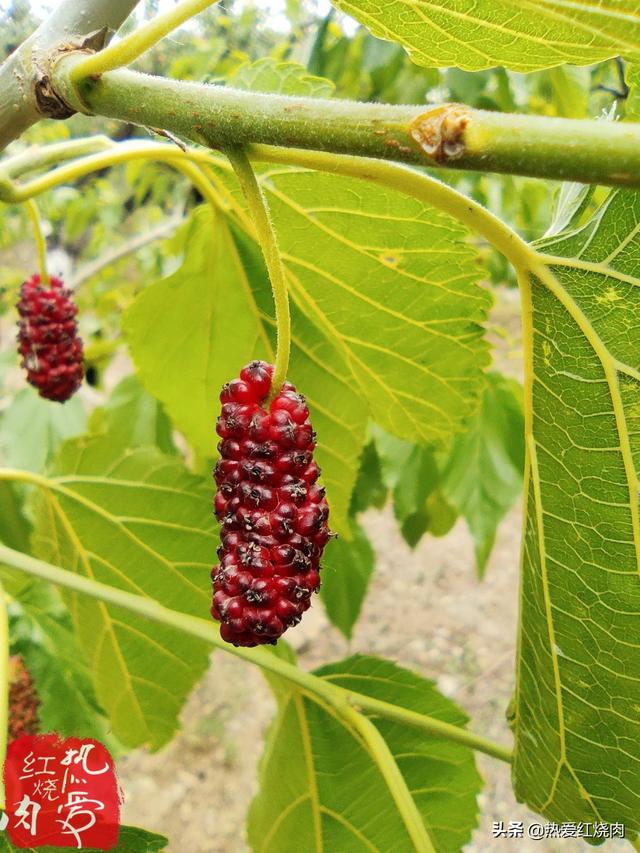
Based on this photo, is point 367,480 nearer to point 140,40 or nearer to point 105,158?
point 105,158

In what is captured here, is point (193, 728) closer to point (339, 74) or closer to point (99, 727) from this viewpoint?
point (99, 727)

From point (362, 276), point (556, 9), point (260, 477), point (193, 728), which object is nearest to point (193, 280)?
point (362, 276)

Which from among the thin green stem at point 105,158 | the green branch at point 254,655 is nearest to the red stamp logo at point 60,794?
the green branch at point 254,655

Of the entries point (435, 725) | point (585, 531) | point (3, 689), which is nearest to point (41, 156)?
point (3, 689)

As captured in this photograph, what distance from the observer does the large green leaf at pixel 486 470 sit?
4.26ft

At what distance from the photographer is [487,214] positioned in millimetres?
423

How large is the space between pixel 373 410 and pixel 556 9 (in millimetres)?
549

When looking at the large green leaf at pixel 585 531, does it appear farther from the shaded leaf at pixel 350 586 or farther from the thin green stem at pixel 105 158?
the shaded leaf at pixel 350 586

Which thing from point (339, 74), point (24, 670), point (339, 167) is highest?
point (339, 74)

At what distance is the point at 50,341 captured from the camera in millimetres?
973

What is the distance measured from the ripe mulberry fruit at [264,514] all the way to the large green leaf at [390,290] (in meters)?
0.28

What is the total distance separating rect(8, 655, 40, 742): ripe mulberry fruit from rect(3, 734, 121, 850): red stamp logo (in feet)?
1.34

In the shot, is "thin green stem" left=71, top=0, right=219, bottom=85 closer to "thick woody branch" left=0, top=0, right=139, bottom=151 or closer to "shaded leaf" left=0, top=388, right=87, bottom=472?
"thick woody branch" left=0, top=0, right=139, bottom=151

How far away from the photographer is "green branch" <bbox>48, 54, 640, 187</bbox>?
0.30 metres
